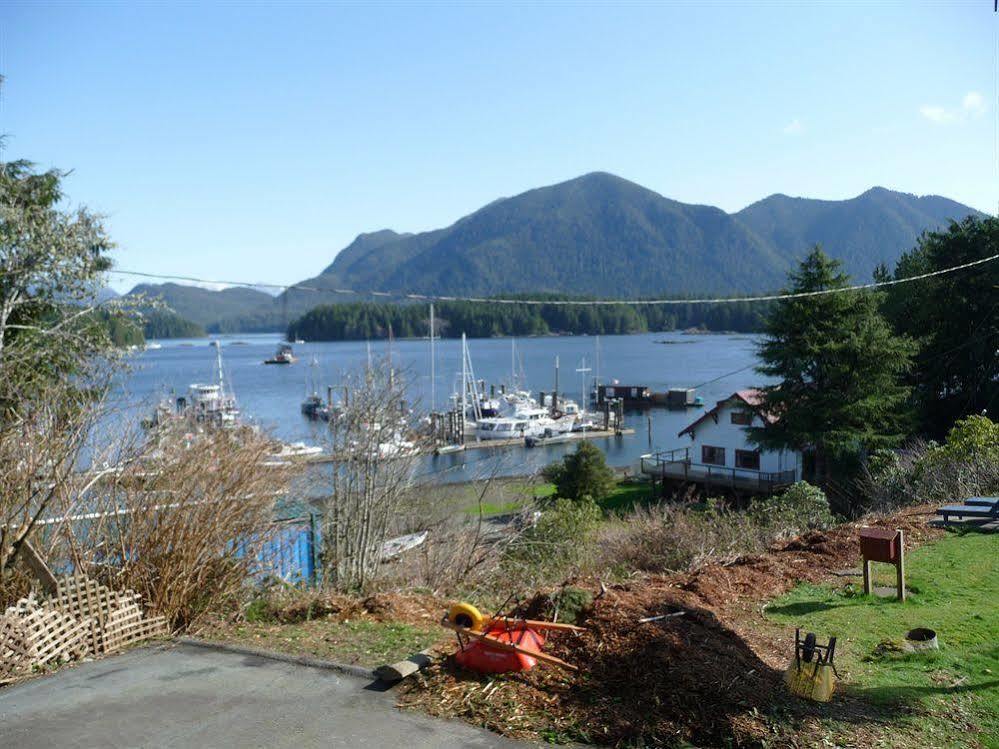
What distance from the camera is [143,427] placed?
9.20 meters

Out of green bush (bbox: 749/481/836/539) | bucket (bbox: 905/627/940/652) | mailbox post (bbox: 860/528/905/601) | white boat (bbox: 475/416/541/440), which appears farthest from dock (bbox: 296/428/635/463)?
Result: bucket (bbox: 905/627/940/652)

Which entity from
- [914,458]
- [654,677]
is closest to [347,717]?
[654,677]

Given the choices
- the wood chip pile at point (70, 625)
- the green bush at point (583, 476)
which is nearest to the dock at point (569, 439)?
the green bush at point (583, 476)

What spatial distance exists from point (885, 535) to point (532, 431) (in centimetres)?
5649

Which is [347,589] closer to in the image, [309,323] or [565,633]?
[565,633]

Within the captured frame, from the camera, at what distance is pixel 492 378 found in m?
110

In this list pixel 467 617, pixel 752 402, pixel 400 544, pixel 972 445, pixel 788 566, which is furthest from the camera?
pixel 752 402

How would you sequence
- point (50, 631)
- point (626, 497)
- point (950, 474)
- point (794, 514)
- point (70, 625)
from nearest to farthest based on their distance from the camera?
point (50, 631) < point (70, 625) < point (794, 514) < point (950, 474) < point (626, 497)

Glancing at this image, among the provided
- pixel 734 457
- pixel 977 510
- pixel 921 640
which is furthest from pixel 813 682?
pixel 734 457

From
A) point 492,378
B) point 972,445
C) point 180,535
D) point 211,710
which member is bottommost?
point 492,378

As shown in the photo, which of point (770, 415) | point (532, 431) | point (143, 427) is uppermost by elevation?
point (143, 427)

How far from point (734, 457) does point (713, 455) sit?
1102 millimetres

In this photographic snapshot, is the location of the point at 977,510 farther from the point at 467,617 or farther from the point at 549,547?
the point at 467,617

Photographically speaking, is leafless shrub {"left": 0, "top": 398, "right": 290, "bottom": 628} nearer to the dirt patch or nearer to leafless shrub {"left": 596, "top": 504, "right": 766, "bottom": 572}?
the dirt patch
